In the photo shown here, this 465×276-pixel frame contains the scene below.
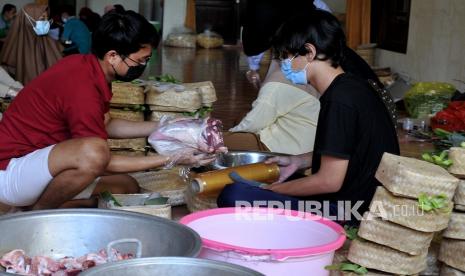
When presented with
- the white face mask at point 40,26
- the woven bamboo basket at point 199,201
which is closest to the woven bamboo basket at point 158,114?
the woven bamboo basket at point 199,201

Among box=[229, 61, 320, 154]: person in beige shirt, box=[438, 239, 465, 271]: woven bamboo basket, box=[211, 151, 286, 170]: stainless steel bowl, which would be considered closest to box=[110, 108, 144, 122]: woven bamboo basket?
box=[229, 61, 320, 154]: person in beige shirt

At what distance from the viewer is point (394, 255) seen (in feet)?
A: 10.1

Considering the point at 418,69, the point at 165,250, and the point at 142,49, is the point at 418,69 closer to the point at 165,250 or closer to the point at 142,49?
the point at 142,49

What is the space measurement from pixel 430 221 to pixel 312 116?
6.97 ft

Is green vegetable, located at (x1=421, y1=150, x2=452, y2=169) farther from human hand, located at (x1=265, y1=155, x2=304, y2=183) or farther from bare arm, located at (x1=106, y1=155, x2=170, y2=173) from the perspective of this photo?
bare arm, located at (x1=106, y1=155, x2=170, y2=173)

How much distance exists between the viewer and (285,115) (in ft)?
16.9

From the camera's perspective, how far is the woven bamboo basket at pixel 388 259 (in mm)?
3076

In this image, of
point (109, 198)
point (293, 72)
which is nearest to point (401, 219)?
point (293, 72)

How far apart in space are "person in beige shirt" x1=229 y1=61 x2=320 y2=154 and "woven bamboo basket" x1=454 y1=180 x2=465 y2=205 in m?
1.85

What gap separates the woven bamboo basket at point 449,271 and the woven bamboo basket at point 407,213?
34 cm

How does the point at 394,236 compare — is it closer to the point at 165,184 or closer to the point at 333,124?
the point at 333,124

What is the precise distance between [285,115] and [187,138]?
1.51m

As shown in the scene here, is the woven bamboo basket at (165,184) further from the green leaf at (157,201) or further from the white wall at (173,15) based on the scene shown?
the white wall at (173,15)

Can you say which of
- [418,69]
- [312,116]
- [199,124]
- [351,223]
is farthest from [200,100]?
[418,69]
